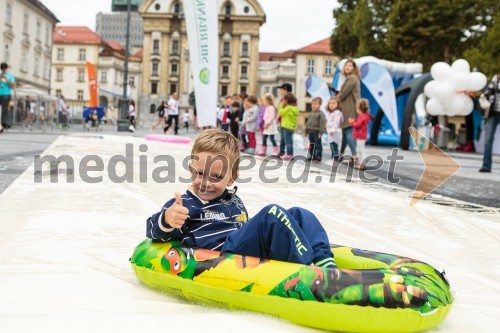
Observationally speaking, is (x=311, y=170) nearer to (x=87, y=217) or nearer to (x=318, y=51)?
(x=87, y=217)

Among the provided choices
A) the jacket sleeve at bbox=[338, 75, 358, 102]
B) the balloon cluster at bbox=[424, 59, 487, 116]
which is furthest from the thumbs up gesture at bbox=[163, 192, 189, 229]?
the balloon cluster at bbox=[424, 59, 487, 116]

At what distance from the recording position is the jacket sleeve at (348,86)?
389 inches

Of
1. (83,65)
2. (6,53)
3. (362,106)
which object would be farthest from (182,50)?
(362,106)

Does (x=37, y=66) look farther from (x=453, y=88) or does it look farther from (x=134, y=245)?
(x=134, y=245)

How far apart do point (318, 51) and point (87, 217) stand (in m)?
69.9

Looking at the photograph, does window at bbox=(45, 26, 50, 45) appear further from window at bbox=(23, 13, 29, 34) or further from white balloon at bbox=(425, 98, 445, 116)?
white balloon at bbox=(425, 98, 445, 116)

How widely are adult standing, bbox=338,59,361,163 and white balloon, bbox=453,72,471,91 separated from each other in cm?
764

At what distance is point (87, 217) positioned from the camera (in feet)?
12.6

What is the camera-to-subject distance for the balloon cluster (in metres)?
16.6

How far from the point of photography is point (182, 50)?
229 feet

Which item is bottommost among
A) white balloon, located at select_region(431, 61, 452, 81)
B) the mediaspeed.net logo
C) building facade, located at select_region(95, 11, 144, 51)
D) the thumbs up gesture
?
the mediaspeed.net logo

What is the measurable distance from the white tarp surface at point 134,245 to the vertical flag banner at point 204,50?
235 inches

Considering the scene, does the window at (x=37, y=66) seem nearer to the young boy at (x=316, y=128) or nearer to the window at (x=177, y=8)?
the window at (x=177, y=8)

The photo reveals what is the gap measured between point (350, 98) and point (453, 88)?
7605mm
